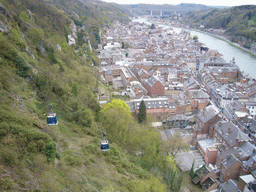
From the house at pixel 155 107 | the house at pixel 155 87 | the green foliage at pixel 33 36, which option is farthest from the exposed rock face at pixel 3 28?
the house at pixel 155 87

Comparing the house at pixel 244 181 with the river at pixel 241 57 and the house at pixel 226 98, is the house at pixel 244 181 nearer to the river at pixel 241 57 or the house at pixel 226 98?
the house at pixel 226 98

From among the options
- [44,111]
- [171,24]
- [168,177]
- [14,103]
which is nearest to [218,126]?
[168,177]

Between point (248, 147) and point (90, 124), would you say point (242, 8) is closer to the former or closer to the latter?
point (248, 147)

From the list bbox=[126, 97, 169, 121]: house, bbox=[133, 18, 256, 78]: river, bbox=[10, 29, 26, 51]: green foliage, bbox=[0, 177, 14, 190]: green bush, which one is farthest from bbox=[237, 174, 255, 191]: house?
bbox=[133, 18, 256, 78]: river

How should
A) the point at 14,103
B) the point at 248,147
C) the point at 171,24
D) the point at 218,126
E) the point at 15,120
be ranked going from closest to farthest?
the point at 15,120 → the point at 14,103 → the point at 248,147 → the point at 218,126 → the point at 171,24

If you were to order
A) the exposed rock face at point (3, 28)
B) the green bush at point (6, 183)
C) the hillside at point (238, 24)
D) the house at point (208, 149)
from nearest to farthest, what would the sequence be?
the green bush at point (6, 183), the exposed rock face at point (3, 28), the house at point (208, 149), the hillside at point (238, 24)

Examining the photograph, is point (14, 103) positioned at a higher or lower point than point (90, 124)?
higher

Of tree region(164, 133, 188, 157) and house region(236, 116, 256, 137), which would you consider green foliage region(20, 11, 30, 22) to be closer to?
tree region(164, 133, 188, 157)

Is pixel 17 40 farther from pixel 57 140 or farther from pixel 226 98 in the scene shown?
pixel 226 98
